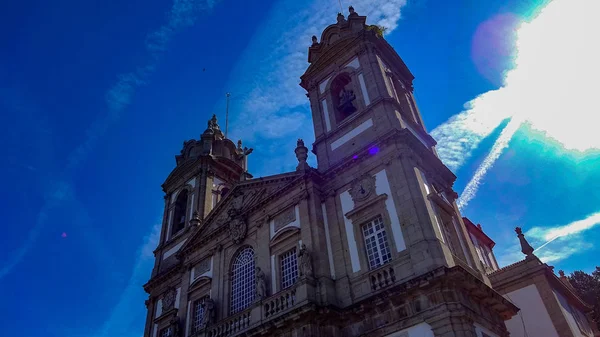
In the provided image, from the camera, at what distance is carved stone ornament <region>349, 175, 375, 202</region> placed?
1538cm

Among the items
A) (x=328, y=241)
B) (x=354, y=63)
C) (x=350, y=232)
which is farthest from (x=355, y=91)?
(x=328, y=241)

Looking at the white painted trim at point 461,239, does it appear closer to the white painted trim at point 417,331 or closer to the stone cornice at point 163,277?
the white painted trim at point 417,331

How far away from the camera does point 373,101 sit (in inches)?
700

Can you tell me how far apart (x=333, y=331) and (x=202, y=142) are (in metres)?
16.8

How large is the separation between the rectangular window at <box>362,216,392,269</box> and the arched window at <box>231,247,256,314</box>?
4.49 meters

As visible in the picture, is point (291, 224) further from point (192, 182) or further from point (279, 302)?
point (192, 182)

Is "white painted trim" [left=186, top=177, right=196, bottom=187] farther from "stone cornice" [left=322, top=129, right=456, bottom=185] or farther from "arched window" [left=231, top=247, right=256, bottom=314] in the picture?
"stone cornice" [left=322, top=129, right=456, bottom=185]

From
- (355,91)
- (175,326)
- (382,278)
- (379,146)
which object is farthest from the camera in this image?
(355,91)

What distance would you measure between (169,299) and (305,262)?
902 centimetres

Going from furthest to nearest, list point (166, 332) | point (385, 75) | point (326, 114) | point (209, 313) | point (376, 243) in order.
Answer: point (326, 114), point (166, 332), point (385, 75), point (209, 313), point (376, 243)

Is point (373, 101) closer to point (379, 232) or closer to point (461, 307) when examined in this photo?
point (379, 232)

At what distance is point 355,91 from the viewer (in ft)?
62.8

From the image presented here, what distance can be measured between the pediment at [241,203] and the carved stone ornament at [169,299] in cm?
184

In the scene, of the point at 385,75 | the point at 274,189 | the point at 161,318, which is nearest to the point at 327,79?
the point at 385,75
